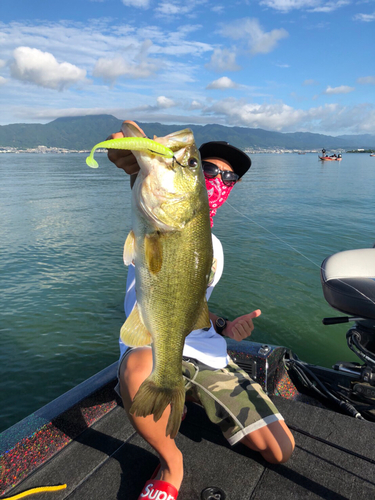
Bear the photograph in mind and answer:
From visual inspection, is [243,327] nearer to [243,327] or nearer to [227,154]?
[243,327]

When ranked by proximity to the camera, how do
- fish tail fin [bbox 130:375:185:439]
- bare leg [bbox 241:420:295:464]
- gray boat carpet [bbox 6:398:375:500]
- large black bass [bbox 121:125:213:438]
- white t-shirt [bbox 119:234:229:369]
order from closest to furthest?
large black bass [bbox 121:125:213:438]
fish tail fin [bbox 130:375:185:439]
gray boat carpet [bbox 6:398:375:500]
bare leg [bbox 241:420:295:464]
white t-shirt [bbox 119:234:229:369]

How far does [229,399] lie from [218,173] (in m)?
1.95

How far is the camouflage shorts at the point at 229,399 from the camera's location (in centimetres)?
273

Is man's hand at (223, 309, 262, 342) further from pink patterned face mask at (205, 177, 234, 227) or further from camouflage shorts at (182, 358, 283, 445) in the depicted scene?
pink patterned face mask at (205, 177, 234, 227)

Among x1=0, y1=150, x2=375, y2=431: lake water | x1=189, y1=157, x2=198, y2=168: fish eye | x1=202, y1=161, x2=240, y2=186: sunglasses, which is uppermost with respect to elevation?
x1=189, y1=157, x2=198, y2=168: fish eye

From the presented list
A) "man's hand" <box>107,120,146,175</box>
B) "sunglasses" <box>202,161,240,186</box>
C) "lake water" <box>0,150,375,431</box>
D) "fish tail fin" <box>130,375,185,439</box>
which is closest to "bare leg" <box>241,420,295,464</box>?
"fish tail fin" <box>130,375,185,439</box>

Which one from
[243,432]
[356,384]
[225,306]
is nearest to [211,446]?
[243,432]

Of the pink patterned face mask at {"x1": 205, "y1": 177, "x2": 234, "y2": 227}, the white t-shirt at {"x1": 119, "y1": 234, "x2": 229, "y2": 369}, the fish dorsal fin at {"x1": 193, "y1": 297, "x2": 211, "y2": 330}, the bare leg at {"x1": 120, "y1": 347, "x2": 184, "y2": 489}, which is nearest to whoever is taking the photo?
the fish dorsal fin at {"x1": 193, "y1": 297, "x2": 211, "y2": 330}

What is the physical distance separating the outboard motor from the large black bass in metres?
2.04

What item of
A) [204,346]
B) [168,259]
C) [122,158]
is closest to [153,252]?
[168,259]

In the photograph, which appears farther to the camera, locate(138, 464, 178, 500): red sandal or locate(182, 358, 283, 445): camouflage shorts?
locate(182, 358, 283, 445): camouflage shorts

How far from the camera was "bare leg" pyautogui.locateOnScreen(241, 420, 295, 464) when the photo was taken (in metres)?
2.63

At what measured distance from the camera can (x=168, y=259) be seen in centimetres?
182

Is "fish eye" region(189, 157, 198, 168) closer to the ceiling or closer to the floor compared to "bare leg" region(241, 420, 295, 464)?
closer to the ceiling
